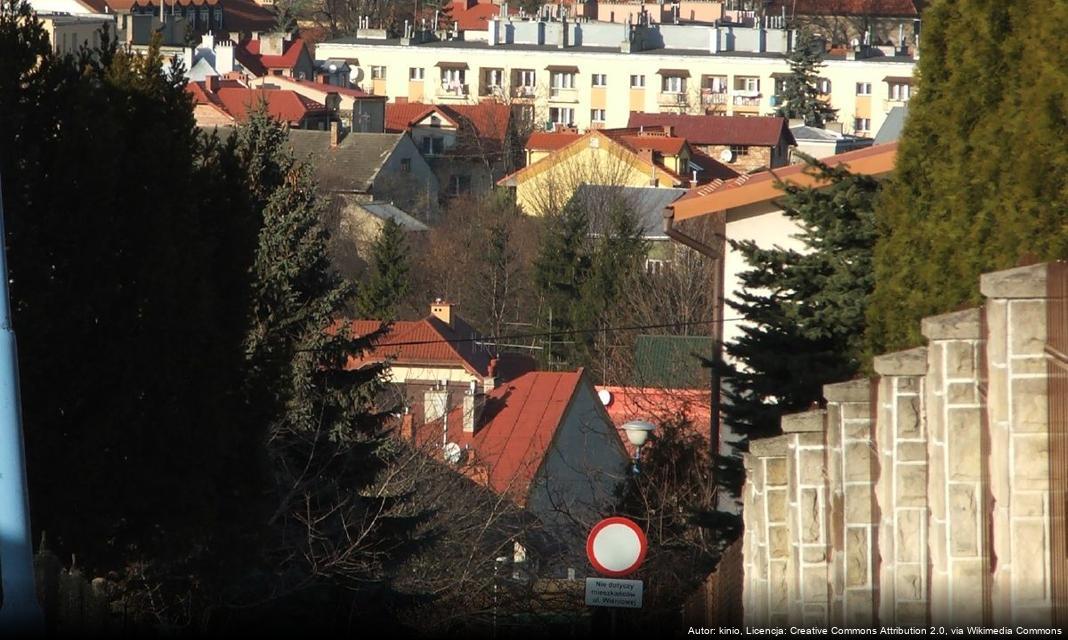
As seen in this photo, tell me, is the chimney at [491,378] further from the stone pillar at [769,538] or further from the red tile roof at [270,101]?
the red tile roof at [270,101]

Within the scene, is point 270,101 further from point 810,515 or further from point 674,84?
point 810,515

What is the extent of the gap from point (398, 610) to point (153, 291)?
5150 millimetres

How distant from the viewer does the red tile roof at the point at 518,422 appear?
3077 cm

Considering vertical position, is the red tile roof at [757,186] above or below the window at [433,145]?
below

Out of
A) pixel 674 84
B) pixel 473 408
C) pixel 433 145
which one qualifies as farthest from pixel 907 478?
pixel 674 84

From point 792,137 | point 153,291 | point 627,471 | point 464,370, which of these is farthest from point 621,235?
point 153,291

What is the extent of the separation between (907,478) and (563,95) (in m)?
95.6

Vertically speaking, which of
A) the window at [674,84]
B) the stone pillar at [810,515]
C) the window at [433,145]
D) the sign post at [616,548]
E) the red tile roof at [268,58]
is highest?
the red tile roof at [268,58]

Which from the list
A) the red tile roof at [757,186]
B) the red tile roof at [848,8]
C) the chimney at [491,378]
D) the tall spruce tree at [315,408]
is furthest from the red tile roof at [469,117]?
the tall spruce tree at [315,408]

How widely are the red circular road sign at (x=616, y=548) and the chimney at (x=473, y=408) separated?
21.4 metres

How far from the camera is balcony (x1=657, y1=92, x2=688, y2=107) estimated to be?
101 m

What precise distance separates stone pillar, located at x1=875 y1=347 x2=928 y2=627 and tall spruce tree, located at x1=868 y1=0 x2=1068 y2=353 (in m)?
0.91

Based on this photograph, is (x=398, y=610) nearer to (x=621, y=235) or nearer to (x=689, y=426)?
(x=689, y=426)

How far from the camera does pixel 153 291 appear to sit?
12773 mm
